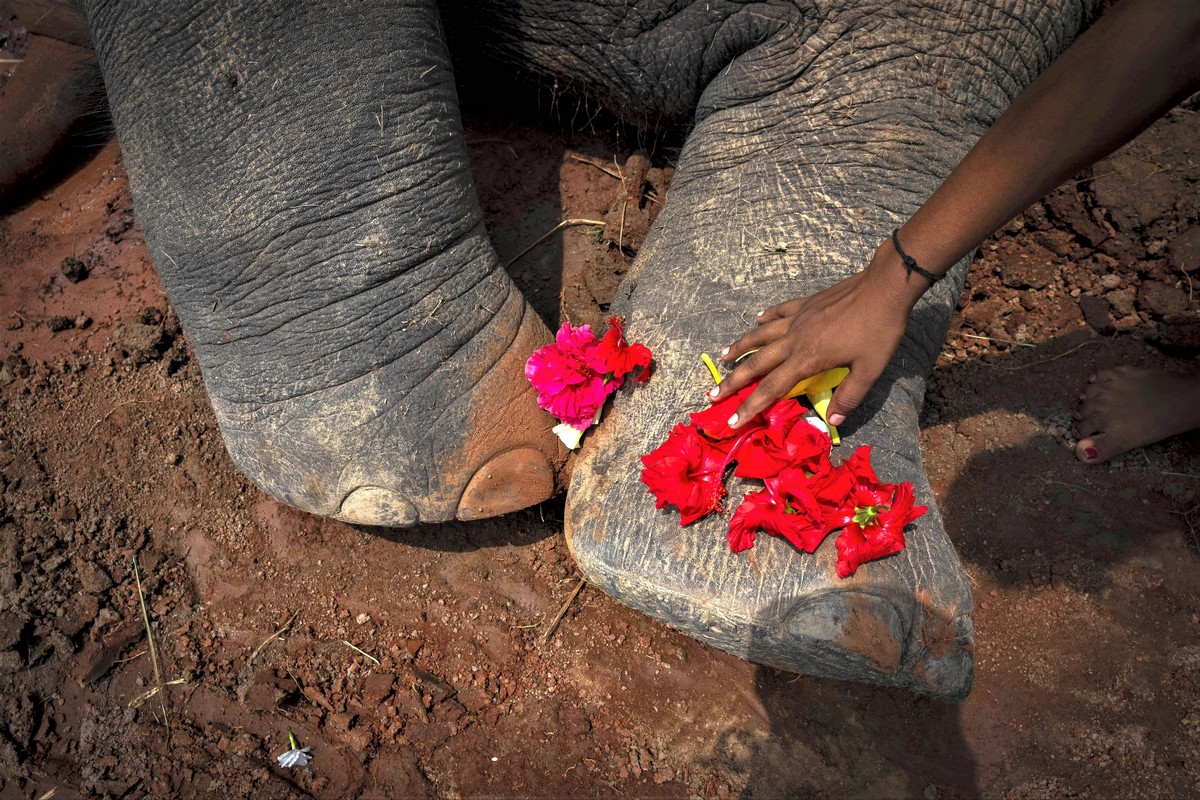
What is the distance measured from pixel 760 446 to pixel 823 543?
28 centimetres

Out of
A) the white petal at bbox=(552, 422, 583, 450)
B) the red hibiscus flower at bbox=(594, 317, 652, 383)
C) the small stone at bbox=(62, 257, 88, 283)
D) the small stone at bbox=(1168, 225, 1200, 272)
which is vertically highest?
the red hibiscus flower at bbox=(594, 317, 652, 383)

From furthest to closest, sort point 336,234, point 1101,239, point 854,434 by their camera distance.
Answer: point 1101,239 → point 336,234 → point 854,434

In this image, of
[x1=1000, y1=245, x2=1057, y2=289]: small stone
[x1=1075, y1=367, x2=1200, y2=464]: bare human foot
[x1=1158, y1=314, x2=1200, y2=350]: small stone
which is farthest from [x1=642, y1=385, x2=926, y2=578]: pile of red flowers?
[x1=1158, y1=314, x2=1200, y2=350]: small stone

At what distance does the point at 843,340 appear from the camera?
1.92 metres

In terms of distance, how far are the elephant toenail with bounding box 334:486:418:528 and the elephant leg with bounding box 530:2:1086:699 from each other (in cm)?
51

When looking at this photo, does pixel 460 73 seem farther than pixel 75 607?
Yes

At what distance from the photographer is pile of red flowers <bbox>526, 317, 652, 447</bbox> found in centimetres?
222

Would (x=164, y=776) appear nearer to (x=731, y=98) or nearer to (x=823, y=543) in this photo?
(x=823, y=543)

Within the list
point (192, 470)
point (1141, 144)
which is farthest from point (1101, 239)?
point (192, 470)

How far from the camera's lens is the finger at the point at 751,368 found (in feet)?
6.49

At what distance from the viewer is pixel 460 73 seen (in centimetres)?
332

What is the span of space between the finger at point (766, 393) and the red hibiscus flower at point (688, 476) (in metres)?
0.11

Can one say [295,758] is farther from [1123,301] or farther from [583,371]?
[1123,301]

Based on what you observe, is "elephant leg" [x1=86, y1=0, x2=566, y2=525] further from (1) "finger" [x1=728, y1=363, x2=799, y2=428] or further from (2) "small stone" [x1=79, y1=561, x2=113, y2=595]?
(2) "small stone" [x1=79, y1=561, x2=113, y2=595]
